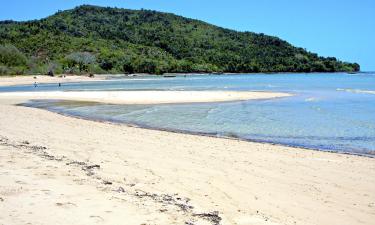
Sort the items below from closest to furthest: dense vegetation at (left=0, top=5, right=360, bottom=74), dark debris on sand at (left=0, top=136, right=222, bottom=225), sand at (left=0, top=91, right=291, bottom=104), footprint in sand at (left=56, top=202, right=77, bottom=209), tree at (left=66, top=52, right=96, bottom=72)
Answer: dark debris on sand at (left=0, top=136, right=222, bottom=225)
footprint in sand at (left=56, top=202, right=77, bottom=209)
sand at (left=0, top=91, right=291, bottom=104)
dense vegetation at (left=0, top=5, right=360, bottom=74)
tree at (left=66, top=52, right=96, bottom=72)

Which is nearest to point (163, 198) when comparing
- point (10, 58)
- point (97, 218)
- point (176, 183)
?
point (176, 183)

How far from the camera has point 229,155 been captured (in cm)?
1227

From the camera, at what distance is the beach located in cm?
663

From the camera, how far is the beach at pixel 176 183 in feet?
21.7

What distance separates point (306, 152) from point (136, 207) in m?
7.64

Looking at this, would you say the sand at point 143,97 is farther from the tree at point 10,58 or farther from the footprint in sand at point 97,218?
the tree at point 10,58

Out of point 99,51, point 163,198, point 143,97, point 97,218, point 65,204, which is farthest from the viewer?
point 99,51

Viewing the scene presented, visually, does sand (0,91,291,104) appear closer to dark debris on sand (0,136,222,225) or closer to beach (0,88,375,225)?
beach (0,88,375,225)

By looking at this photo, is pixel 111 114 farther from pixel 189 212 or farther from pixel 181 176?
pixel 189 212

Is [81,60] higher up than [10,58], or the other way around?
[81,60]

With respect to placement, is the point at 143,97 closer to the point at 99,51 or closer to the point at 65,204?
the point at 65,204

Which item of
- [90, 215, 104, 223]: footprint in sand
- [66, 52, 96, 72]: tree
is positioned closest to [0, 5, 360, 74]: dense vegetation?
[66, 52, 96, 72]: tree

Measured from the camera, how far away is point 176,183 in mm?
8766

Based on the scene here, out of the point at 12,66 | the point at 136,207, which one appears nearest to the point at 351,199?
the point at 136,207
